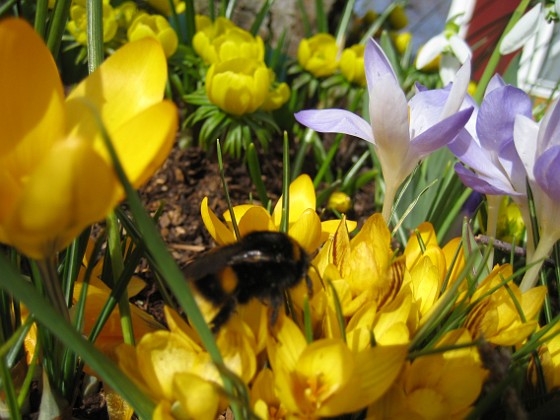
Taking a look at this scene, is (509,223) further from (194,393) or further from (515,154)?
(194,393)

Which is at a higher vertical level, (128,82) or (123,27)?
(128,82)

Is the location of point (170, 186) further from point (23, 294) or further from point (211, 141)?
point (23, 294)

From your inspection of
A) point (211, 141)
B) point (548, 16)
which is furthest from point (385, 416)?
point (211, 141)

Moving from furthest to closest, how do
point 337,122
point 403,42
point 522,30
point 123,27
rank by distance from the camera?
point 403,42, point 123,27, point 522,30, point 337,122

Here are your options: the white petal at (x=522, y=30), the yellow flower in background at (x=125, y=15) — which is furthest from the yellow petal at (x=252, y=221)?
the yellow flower in background at (x=125, y=15)

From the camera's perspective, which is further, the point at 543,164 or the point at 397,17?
the point at 397,17

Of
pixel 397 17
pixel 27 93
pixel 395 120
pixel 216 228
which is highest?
pixel 27 93

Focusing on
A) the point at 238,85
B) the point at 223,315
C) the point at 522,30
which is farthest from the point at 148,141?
the point at 238,85
